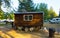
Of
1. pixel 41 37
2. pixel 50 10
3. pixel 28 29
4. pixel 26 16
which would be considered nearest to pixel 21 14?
pixel 26 16

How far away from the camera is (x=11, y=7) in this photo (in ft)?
100

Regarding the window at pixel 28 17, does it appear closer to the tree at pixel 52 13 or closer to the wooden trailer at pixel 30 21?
the wooden trailer at pixel 30 21

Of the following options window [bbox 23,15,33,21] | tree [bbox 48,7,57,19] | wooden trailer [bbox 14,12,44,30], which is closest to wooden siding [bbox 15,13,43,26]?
wooden trailer [bbox 14,12,44,30]

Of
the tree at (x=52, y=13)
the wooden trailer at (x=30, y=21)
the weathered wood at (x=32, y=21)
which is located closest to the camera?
the wooden trailer at (x=30, y=21)

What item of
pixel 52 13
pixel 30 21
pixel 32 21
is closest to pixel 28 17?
pixel 30 21

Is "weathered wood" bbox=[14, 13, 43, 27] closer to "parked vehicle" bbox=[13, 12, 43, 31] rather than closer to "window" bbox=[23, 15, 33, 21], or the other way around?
"parked vehicle" bbox=[13, 12, 43, 31]

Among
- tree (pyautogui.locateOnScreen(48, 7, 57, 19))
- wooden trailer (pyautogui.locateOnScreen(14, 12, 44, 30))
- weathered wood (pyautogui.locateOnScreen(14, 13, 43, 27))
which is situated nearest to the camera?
wooden trailer (pyautogui.locateOnScreen(14, 12, 44, 30))

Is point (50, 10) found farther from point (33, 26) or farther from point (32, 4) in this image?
point (33, 26)

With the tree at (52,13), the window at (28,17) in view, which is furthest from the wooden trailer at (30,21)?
the tree at (52,13)

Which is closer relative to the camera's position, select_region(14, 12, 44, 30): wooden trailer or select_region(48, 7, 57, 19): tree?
select_region(14, 12, 44, 30): wooden trailer

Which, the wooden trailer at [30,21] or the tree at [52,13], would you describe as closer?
the wooden trailer at [30,21]

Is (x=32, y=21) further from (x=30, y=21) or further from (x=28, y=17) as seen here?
(x=28, y=17)

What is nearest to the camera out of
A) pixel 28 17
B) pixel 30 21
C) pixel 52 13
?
pixel 28 17

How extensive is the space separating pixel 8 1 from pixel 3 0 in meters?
0.98
